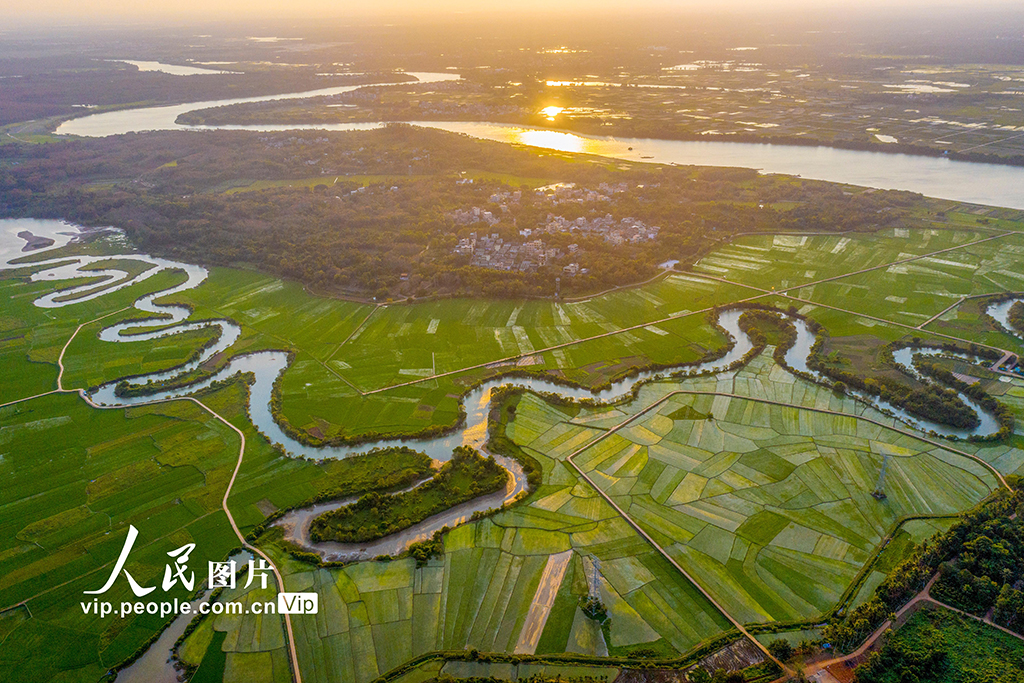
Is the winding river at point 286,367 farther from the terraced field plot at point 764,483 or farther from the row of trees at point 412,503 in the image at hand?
the terraced field plot at point 764,483

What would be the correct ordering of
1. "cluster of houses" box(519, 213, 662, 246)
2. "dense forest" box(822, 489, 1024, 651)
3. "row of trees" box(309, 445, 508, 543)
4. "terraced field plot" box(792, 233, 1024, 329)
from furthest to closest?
"cluster of houses" box(519, 213, 662, 246)
"terraced field plot" box(792, 233, 1024, 329)
"row of trees" box(309, 445, 508, 543)
"dense forest" box(822, 489, 1024, 651)

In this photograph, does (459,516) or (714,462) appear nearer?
(459,516)

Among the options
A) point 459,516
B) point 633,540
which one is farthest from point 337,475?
point 633,540

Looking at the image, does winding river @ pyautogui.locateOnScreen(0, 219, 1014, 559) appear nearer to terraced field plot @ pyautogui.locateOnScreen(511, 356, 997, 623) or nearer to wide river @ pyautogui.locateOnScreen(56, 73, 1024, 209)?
terraced field plot @ pyautogui.locateOnScreen(511, 356, 997, 623)

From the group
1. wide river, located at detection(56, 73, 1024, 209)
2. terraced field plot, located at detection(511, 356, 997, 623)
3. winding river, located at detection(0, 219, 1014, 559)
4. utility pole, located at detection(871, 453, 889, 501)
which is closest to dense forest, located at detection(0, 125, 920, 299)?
wide river, located at detection(56, 73, 1024, 209)

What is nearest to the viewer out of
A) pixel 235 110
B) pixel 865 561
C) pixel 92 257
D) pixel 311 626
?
pixel 311 626

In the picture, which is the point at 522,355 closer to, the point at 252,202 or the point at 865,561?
the point at 865,561

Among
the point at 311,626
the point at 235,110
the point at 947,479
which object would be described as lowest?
the point at 311,626
